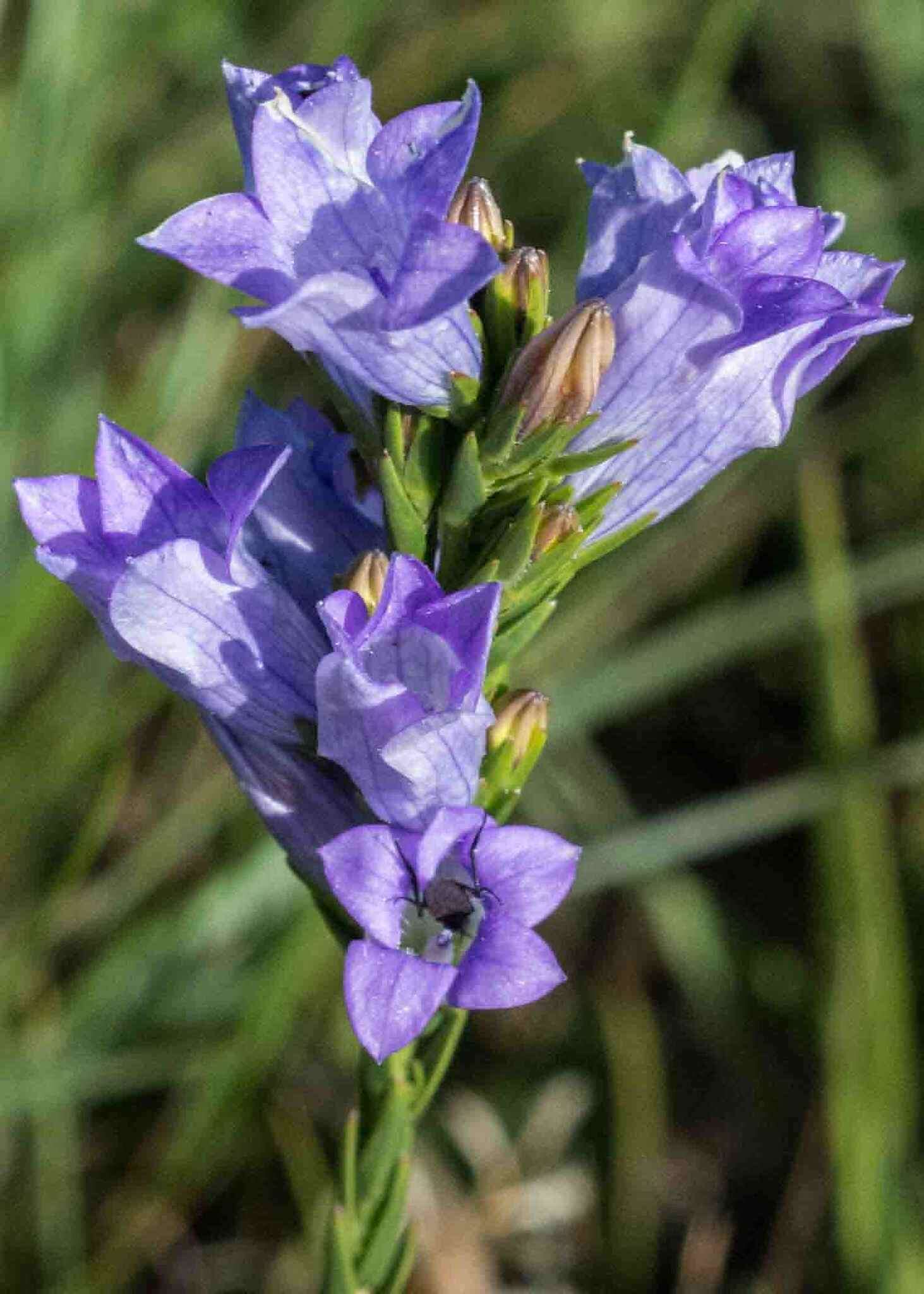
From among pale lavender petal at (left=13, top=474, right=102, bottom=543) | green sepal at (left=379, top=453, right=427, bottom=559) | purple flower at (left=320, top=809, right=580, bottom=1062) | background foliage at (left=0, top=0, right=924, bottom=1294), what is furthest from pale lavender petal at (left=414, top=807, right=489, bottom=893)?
background foliage at (left=0, top=0, right=924, bottom=1294)

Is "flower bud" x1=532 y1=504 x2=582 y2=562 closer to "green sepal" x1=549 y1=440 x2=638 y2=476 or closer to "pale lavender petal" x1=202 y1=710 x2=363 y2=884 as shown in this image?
"green sepal" x1=549 y1=440 x2=638 y2=476

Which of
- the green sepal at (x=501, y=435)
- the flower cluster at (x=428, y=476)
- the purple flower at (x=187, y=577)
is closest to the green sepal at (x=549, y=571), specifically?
the flower cluster at (x=428, y=476)

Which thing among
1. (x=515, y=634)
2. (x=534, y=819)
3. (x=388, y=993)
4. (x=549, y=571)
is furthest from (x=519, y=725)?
(x=534, y=819)

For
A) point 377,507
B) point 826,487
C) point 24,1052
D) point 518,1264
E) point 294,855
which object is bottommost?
point 518,1264

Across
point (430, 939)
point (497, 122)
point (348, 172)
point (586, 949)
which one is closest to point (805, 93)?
point (497, 122)

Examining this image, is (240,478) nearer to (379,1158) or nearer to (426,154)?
(426,154)

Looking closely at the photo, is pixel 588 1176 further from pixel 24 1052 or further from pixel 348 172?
pixel 348 172
